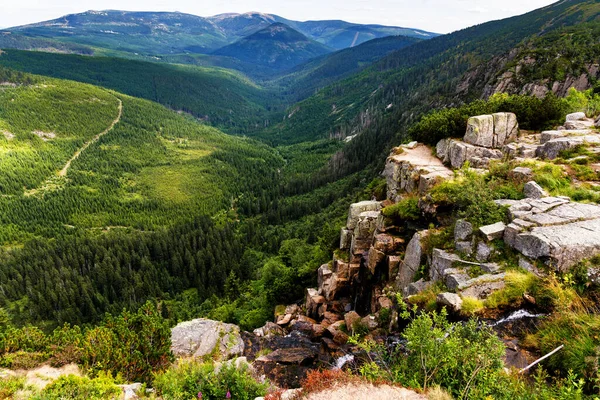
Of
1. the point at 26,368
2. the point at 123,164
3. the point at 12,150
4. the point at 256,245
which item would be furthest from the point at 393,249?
the point at 12,150

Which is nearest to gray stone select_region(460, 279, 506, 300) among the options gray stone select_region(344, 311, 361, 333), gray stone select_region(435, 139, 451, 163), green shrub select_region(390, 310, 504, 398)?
green shrub select_region(390, 310, 504, 398)

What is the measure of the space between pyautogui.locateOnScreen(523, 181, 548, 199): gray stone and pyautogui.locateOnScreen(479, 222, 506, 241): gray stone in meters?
4.07

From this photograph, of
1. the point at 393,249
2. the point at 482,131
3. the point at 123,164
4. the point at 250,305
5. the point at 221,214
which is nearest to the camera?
the point at 393,249

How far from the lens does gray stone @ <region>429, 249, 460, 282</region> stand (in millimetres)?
18125

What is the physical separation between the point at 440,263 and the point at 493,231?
3322mm

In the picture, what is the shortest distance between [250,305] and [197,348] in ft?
67.1

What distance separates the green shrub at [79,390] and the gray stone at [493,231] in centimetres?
2012

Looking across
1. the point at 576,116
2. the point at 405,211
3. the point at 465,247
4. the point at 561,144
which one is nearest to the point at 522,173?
the point at 561,144

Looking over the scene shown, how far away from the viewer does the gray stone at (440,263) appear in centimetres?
1812

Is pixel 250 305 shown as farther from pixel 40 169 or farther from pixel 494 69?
pixel 40 169

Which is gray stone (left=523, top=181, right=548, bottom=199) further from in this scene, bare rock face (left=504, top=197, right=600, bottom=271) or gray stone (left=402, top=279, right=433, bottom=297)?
gray stone (left=402, top=279, right=433, bottom=297)

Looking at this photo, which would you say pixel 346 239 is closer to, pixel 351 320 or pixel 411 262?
pixel 351 320

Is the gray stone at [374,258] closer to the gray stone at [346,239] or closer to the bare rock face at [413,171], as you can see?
the gray stone at [346,239]

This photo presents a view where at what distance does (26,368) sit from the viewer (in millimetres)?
19672
